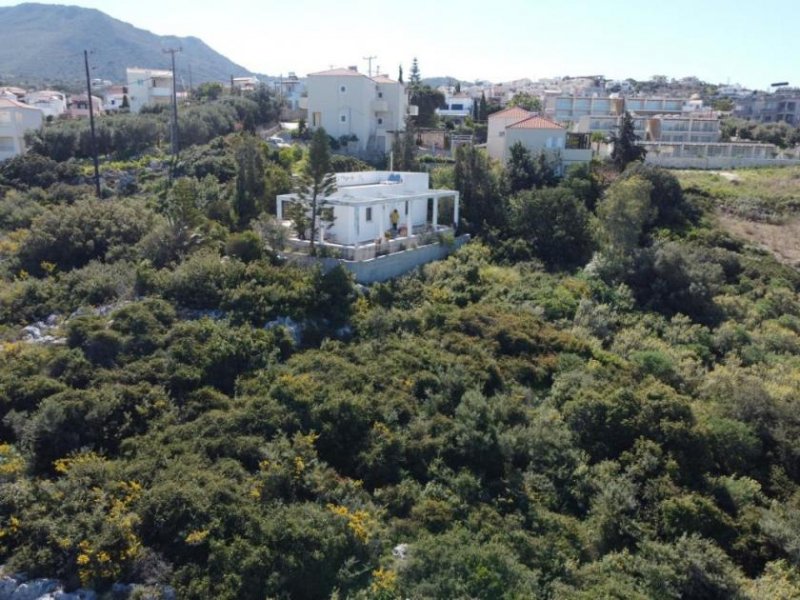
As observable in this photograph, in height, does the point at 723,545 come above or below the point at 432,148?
below

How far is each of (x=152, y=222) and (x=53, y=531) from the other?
16.4m

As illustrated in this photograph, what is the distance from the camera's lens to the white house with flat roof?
2584cm

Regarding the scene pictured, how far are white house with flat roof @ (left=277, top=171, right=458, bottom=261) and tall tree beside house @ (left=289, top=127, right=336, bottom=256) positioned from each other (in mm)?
429

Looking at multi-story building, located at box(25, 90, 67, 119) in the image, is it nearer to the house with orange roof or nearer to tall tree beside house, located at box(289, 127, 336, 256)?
the house with orange roof

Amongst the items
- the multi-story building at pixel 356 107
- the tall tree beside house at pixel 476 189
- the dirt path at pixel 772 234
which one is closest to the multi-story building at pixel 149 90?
the multi-story building at pixel 356 107

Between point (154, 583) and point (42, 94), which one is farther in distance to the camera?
point (42, 94)

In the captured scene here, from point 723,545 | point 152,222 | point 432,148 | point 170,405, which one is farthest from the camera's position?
point 432,148

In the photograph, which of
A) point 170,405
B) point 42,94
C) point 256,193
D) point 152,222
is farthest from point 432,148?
point 42,94

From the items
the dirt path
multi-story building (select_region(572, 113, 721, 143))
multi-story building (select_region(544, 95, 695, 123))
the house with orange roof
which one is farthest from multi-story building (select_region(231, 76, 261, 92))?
the dirt path

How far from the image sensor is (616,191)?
28312 millimetres

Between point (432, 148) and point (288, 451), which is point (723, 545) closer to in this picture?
point (288, 451)

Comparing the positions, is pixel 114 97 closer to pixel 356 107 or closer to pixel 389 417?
pixel 356 107

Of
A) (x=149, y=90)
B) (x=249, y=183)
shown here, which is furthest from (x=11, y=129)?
(x=149, y=90)

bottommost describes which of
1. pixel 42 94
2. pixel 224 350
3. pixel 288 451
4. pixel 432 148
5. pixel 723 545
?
pixel 723 545
